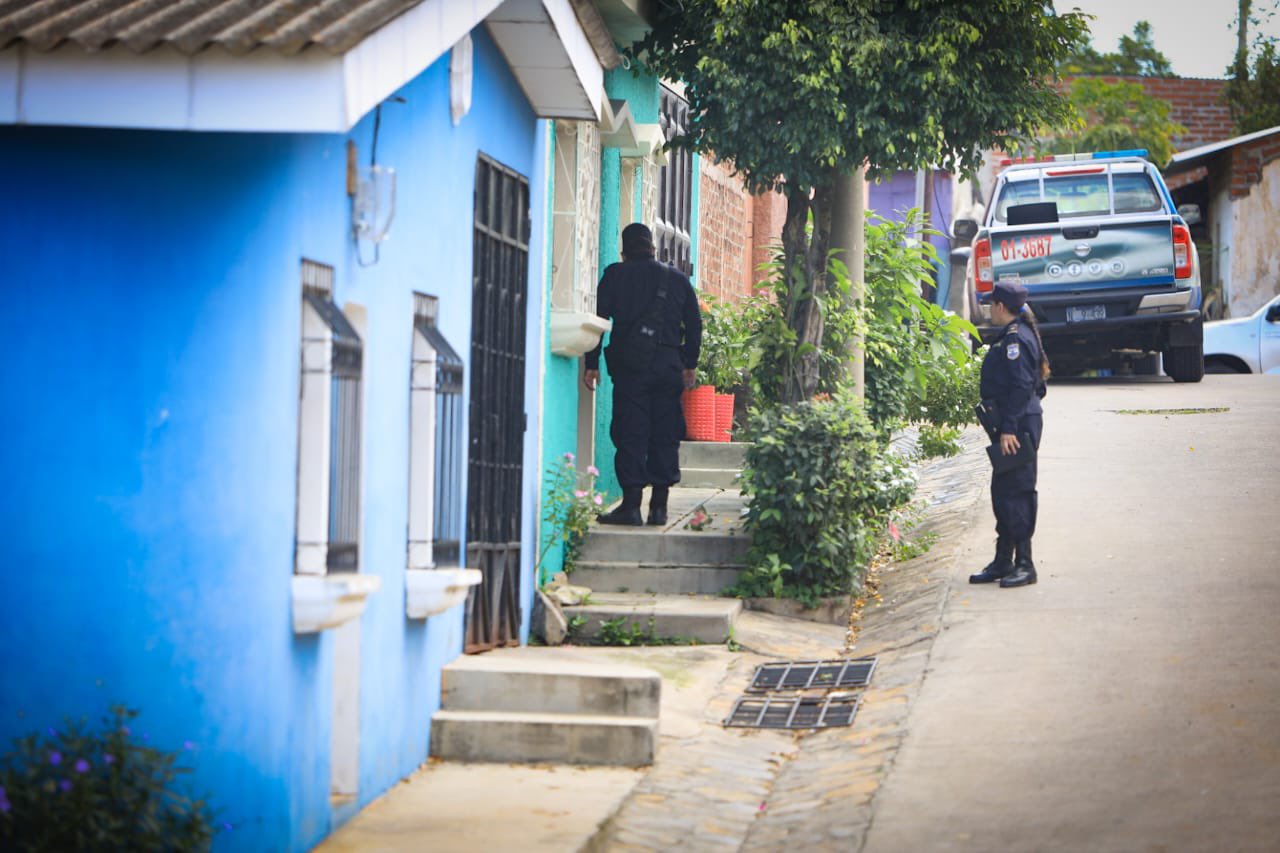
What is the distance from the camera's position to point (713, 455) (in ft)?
42.6

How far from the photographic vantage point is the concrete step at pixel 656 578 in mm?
10281

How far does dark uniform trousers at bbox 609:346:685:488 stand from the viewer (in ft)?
34.2

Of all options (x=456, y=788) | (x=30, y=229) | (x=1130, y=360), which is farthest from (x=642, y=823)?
(x=1130, y=360)

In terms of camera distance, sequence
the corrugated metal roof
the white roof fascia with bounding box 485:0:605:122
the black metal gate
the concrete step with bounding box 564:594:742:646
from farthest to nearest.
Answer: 1. the concrete step with bounding box 564:594:742:646
2. the black metal gate
3. the white roof fascia with bounding box 485:0:605:122
4. the corrugated metal roof

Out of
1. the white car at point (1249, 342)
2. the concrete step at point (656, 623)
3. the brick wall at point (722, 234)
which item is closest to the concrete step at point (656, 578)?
the concrete step at point (656, 623)

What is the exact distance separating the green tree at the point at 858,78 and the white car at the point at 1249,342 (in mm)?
12474

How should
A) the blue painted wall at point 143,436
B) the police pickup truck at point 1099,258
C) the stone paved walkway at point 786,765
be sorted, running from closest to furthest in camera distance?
the blue painted wall at point 143,436 < the stone paved walkway at point 786,765 < the police pickup truck at point 1099,258

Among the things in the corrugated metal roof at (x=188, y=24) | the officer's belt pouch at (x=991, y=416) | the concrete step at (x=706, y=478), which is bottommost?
the concrete step at (x=706, y=478)

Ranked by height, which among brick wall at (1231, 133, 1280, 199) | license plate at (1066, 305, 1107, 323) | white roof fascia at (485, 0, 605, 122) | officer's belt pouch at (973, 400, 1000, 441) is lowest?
officer's belt pouch at (973, 400, 1000, 441)

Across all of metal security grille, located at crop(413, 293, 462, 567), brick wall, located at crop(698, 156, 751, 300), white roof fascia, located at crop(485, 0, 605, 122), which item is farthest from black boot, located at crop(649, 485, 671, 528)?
brick wall, located at crop(698, 156, 751, 300)

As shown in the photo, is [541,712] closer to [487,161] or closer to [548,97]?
[487,161]

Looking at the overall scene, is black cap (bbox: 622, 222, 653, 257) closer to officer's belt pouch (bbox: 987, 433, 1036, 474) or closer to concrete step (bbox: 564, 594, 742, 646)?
concrete step (bbox: 564, 594, 742, 646)

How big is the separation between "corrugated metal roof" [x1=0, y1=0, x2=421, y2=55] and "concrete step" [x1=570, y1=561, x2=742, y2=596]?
5.34m

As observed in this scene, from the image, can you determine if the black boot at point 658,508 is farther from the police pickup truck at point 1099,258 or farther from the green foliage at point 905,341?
the police pickup truck at point 1099,258
